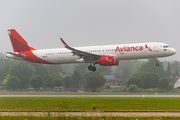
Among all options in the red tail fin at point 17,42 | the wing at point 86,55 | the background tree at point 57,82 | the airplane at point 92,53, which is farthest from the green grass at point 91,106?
the background tree at point 57,82

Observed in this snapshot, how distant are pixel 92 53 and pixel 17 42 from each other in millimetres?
16675

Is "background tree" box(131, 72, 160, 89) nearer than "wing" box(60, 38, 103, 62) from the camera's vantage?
No

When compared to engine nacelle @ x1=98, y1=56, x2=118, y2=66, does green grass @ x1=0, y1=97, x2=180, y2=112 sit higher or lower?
lower

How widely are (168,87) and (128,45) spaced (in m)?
51.1

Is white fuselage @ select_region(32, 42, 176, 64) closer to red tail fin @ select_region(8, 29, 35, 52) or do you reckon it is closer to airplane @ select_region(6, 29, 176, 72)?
airplane @ select_region(6, 29, 176, 72)

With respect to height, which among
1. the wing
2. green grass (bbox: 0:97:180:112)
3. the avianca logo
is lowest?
green grass (bbox: 0:97:180:112)

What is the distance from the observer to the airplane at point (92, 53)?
43.1 metres

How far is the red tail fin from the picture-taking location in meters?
51.5

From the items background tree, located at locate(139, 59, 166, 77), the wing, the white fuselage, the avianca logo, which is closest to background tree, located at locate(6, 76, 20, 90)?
the white fuselage

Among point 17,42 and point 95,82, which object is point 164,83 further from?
point 17,42

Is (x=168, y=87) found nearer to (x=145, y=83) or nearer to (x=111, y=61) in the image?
(x=145, y=83)

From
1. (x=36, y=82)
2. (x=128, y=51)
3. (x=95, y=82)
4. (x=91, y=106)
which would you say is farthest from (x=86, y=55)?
(x=36, y=82)

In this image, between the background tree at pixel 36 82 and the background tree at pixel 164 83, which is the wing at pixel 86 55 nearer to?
the background tree at pixel 164 83

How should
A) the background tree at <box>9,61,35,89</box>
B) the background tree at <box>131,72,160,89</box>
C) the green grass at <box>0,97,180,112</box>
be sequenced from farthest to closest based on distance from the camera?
the background tree at <box>9,61,35,89</box> → the background tree at <box>131,72,160,89</box> → the green grass at <box>0,97,180,112</box>
